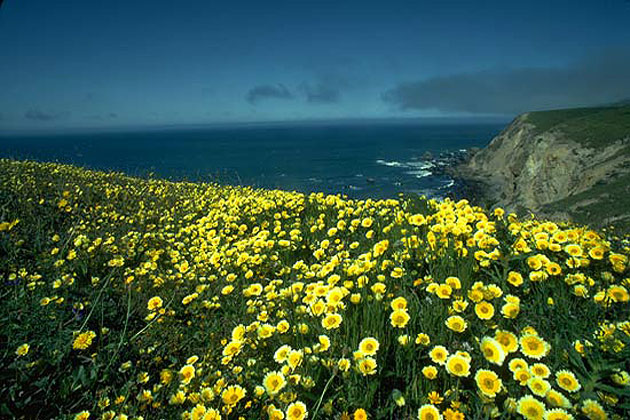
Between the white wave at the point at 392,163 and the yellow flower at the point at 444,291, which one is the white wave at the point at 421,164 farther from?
the yellow flower at the point at 444,291

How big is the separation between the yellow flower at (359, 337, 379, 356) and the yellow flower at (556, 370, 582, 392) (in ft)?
3.19

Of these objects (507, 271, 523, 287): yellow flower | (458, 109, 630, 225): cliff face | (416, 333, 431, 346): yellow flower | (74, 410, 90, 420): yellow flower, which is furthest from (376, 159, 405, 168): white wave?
(74, 410, 90, 420): yellow flower

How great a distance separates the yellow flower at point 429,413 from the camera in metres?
1.57

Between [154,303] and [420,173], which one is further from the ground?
[154,303]

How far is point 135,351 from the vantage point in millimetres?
2717

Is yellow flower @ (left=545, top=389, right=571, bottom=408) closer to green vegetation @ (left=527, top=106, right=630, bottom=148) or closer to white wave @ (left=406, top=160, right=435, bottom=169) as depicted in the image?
green vegetation @ (left=527, top=106, right=630, bottom=148)

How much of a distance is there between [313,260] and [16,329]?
133 inches

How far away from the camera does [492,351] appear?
1.76 meters

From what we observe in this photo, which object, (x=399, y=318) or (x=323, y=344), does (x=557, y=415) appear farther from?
(x=323, y=344)

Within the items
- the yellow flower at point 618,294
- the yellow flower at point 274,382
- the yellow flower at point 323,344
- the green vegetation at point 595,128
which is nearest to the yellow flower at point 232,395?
the yellow flower at point 274,382

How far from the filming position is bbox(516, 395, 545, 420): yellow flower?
141cm

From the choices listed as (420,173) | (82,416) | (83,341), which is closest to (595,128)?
(420,173)

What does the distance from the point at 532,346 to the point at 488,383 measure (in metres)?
0.39

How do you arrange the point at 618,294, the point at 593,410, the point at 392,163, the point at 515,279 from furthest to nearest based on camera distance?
the point at 392,163
the point at 515,279
the point at 618,294
the point at 593,410
